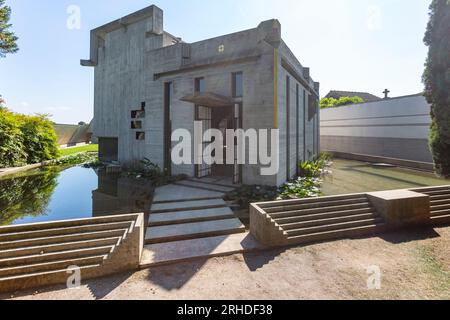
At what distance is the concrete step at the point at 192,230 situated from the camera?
535cm

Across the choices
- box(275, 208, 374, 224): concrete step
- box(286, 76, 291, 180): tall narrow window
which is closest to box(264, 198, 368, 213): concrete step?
box(275, 208, 374, 224): concrete step

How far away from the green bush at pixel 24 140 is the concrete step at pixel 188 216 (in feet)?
49.0

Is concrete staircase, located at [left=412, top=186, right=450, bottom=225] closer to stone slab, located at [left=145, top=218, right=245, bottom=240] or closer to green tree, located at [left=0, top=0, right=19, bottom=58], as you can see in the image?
stone slab, located at [left=145, top=218, right=245, bottom=240]

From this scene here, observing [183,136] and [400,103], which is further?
[400,103]

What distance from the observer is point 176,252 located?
4.74 m

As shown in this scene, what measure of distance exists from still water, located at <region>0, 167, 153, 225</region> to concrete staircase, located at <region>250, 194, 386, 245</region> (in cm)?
435

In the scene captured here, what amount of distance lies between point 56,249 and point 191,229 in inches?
112

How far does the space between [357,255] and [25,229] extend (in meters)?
6.98

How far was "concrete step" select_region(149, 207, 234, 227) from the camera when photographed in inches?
243

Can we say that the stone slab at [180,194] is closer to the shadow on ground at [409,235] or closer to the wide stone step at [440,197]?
the shadow on ground at [409,235]

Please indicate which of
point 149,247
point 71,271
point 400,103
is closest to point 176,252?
point 149,247

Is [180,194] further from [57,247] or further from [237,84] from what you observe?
[237,84]

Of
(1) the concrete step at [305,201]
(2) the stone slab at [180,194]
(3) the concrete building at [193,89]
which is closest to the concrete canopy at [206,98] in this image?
(3) the concrete building at [193,89]
